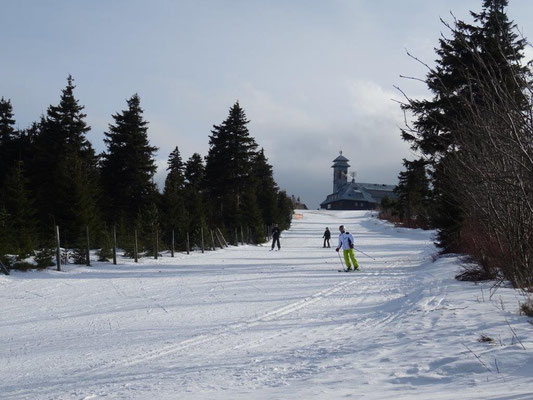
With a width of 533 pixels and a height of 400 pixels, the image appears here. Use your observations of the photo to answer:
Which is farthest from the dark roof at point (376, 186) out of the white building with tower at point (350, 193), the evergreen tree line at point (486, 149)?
the evergreen tree line at point (486, 149)

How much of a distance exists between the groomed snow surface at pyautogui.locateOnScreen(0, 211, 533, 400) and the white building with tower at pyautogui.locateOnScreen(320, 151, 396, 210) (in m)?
125

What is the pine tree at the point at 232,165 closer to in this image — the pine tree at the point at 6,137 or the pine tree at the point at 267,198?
the pine tree at the point at 267,198

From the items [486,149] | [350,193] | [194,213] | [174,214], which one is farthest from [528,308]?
[350,193]

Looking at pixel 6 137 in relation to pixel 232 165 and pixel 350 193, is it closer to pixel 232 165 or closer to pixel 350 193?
pixel 232 165

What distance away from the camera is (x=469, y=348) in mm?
6379

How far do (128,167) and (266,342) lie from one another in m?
32.4

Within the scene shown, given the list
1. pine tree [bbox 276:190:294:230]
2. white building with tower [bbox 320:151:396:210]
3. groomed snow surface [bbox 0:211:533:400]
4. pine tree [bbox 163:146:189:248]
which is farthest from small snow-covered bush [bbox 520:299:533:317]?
white building with tower [bbox 320:151:396:210]

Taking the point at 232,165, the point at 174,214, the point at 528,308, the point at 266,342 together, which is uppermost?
the point at 232,165

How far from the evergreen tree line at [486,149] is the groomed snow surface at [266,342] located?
4.12ft

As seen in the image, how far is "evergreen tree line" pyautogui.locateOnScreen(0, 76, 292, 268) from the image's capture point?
73.6 feet

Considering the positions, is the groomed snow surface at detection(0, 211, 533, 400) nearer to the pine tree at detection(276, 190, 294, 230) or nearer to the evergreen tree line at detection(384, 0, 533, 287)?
the evergreen tree line at detection(384, 0, 533, 287)

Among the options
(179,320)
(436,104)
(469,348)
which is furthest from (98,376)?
(436,104)

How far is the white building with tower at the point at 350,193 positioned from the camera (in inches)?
5753

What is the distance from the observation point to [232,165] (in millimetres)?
41938
